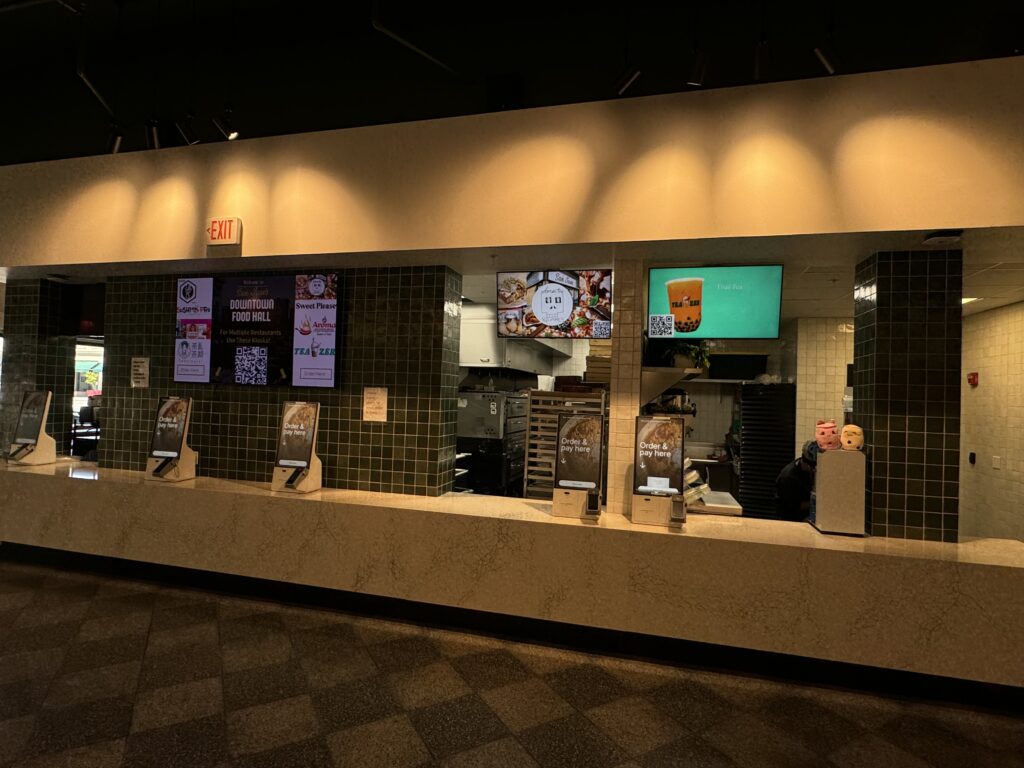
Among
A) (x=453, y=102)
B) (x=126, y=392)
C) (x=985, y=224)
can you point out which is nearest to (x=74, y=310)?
(x=126, y=392)

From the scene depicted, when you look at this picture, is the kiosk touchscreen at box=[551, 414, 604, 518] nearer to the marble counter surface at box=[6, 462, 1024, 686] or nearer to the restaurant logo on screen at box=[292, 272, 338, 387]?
the marble counter surface at box=[6, 462, 1024, 686]

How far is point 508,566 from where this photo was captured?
3.32 m

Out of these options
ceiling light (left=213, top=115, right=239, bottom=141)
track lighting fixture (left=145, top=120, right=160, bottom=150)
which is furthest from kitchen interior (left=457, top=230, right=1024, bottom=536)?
track lighting fixture (left=145, top=120, right=160, bottom=150)

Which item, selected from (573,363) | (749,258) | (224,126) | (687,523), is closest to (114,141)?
(224,126)

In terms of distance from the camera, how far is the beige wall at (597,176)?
2707 millimetres

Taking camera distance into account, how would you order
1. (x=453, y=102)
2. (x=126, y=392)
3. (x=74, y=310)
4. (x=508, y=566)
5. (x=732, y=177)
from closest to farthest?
(x=732, y=177) → (x=508, y=566) → (x=453, y=102) → (x=126, y=392) → (x=74, y=310)

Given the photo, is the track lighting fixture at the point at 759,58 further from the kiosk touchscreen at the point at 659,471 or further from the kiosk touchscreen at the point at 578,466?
the kiosk touchscreen at the point at 578,466

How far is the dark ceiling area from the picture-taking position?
311 cm

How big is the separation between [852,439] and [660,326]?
1320mm

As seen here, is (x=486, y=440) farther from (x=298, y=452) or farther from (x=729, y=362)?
(x=729, y=362)

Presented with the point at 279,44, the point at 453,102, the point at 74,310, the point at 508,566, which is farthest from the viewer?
the point at 74,310

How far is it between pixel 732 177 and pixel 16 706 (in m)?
4.58

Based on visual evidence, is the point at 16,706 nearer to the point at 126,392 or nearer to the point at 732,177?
the point at 126,392

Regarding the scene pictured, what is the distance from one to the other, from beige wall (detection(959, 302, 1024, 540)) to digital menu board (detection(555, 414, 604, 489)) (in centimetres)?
417
